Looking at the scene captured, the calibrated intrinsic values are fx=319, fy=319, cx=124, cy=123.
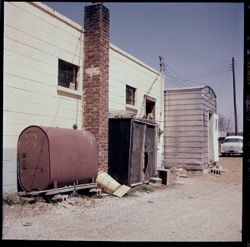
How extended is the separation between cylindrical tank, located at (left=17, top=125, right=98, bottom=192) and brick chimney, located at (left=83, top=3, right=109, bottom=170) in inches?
62.1

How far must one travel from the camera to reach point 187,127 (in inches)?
602

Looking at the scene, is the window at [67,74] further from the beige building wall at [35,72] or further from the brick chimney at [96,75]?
the brick chimney at [96,75]

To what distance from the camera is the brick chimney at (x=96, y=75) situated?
30.5 feet

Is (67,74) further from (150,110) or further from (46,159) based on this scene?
(150,110)

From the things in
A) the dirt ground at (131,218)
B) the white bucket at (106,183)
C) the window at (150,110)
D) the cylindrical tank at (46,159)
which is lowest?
the dirt ground at (131,218)

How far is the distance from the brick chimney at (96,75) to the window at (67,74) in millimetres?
299

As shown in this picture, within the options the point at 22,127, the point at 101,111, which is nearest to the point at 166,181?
the point at 101,111

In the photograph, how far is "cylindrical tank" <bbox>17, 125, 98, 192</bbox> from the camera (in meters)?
6.98

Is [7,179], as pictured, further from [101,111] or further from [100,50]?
[100,50]

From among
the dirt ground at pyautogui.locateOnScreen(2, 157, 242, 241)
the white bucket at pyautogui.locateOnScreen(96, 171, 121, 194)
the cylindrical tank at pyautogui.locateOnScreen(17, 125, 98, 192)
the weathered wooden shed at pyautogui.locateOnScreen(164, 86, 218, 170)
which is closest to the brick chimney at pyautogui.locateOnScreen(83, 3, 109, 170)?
the white bucket at pyautogui.locateOnScreen(96, 171, 121, 194)

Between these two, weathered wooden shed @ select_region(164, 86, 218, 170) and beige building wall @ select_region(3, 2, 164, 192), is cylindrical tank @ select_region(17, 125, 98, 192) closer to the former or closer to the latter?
beige building wall @ select_region(3, 2, 164, 192)

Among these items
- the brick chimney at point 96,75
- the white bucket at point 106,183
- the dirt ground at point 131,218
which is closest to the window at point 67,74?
the brick chimney at point 96,75

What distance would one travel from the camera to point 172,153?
51.4 feet

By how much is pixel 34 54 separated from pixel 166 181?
19.8ft
